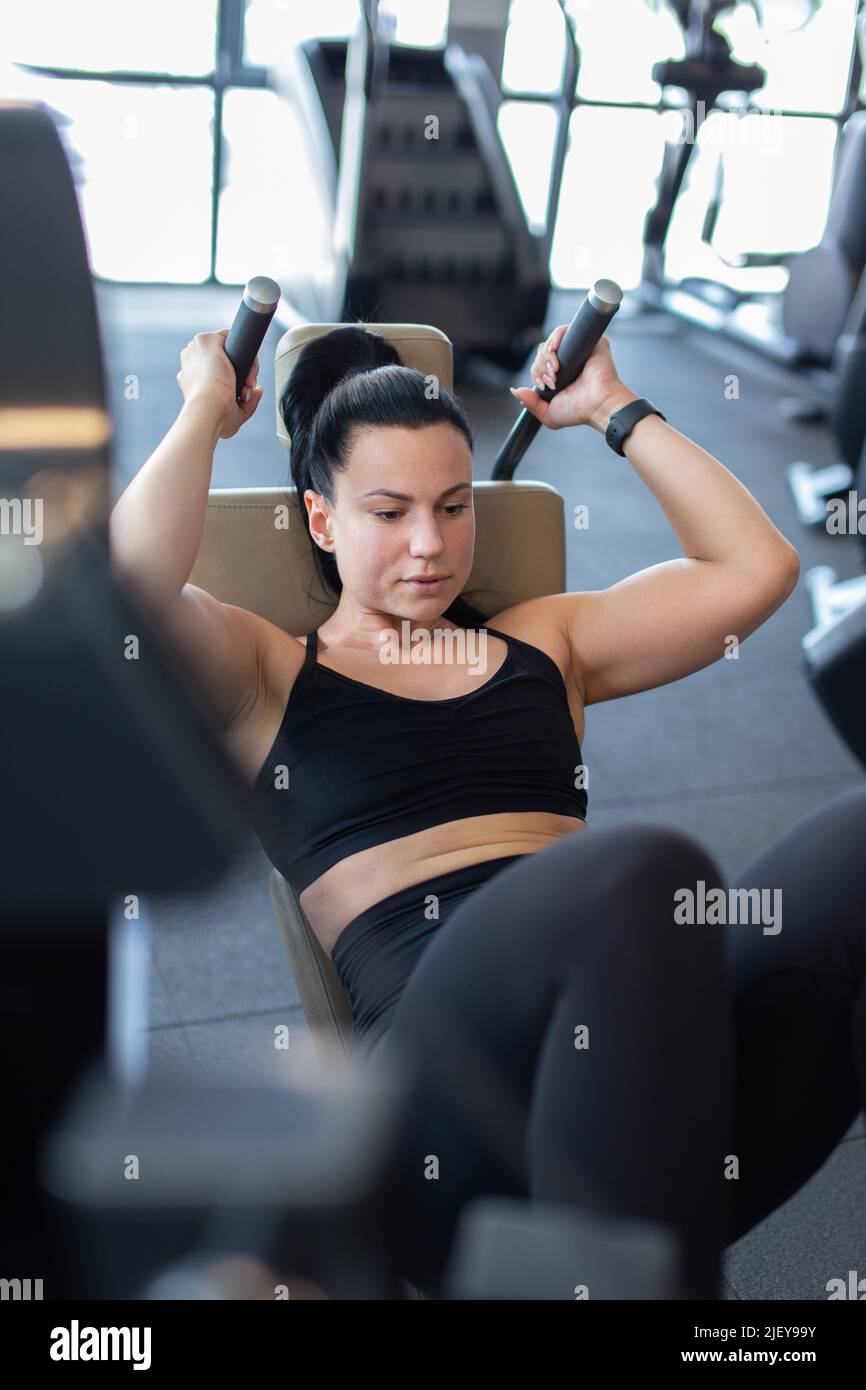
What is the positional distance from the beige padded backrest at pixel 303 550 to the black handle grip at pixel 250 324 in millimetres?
236

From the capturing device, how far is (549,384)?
1682mm

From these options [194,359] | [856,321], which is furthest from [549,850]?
[856,321]

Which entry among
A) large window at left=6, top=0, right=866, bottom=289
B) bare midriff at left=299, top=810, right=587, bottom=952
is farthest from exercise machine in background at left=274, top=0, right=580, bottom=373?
bare midriff at left=299, top=810, right=587, bottom=952

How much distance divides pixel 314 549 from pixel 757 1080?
2.78ft

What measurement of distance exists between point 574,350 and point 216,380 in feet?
1.41

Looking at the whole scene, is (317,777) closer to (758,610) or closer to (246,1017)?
(758,610)

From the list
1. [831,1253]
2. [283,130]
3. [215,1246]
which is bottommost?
[831,1253]

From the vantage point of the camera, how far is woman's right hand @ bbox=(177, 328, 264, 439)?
57.1 inches

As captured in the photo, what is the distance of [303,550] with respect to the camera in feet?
5.65

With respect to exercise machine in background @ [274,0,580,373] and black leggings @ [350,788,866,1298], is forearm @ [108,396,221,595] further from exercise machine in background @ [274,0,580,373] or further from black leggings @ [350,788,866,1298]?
exercise machine in background @ [274,0,580,373]

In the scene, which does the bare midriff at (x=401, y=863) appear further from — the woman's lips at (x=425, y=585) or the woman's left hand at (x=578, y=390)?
the woman's left hand at (x=578, y=390)

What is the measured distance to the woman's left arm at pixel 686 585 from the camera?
158 cm

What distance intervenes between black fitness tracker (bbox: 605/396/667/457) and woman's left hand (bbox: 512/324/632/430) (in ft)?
0.10
